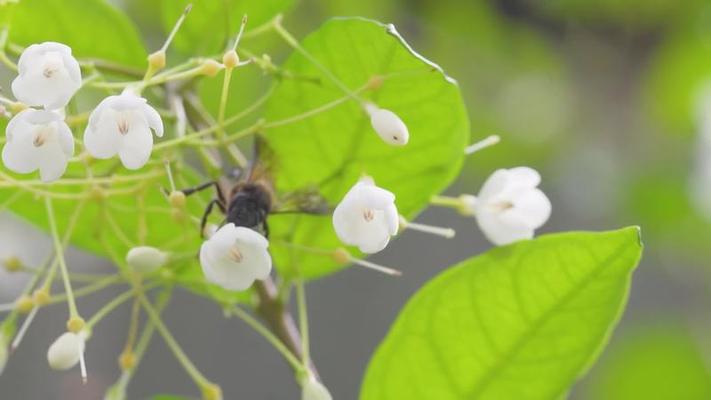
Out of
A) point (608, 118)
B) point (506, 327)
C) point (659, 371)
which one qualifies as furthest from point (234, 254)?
point (608, 118)

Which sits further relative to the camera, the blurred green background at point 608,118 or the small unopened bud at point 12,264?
the blurred green background at point 608,118

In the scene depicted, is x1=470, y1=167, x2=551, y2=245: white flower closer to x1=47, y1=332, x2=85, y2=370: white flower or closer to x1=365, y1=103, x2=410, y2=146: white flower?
x1=365, y1=103, x2=410, y2=146: white flower

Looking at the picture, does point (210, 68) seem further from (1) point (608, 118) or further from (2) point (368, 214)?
(1) point (608, 118)

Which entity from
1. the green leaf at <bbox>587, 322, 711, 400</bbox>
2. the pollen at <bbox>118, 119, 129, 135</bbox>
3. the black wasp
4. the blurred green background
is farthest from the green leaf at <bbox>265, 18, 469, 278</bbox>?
the green leaf at <bbox>587, 322, 711, 400</bbox>

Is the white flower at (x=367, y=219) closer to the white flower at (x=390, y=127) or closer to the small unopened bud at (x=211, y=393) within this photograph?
the white flower at (x=390, y=127)

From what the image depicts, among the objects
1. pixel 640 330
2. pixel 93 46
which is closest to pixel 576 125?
pixel 640 330

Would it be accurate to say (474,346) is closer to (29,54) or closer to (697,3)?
(29,54)

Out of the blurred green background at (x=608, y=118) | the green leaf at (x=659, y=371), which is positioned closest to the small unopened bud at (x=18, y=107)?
the blurred green background at (x=608, y=118)
